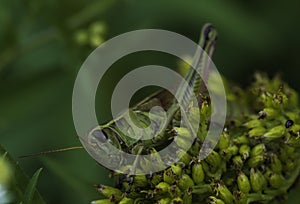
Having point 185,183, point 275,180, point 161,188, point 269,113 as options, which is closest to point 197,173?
point 185,183

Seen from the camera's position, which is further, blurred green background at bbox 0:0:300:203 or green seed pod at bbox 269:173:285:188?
blurred green background at bbox 0:0:300:203

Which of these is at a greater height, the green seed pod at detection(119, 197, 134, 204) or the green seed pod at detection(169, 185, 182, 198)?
the green seed pod at detection(169, 185, 182, 198)

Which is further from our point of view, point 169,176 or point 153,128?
point 153,128

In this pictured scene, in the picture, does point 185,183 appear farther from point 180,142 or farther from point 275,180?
point 275,180

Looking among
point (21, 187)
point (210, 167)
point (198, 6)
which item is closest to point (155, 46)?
point (198, 6)

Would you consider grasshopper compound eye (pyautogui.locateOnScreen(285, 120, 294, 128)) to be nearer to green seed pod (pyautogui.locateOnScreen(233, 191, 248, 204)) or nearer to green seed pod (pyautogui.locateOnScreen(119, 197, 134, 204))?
green seed pod (pyautogui.locateOnScreen(233, 191, 248, 204))

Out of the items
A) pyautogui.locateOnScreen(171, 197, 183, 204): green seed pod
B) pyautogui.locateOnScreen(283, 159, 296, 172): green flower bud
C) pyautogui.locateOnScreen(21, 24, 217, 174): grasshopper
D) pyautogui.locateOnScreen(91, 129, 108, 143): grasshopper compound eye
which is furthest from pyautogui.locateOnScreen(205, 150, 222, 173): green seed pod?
pyautogui.locateOnScreen(91, 129, 108, 143): grasshopper compound eye

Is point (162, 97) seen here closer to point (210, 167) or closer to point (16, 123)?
point (210, 167)
